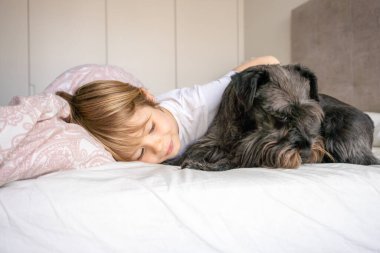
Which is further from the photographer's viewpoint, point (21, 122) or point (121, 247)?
point (21, 122)

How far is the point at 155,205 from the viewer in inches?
30.8

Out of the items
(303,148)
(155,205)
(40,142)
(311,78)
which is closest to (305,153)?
(303,148)

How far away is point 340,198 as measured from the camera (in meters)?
0.91

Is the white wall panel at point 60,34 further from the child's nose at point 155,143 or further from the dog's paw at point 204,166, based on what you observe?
the dog's paw at point 204,166

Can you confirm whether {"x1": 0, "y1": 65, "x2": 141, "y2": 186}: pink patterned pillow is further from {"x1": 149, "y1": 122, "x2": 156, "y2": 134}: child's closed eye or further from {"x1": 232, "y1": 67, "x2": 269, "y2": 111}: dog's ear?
{"x1": 232, "y1": 67, "x2": 269, "y2": 111}: dog's ear

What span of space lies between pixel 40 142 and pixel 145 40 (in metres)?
3.90

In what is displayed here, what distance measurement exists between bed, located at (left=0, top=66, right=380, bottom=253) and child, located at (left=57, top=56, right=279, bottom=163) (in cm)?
25

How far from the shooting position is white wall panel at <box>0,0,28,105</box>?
3998 mm

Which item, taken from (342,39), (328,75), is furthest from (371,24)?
(328,75)

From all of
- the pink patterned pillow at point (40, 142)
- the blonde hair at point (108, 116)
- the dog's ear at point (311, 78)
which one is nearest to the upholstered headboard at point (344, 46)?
the dog's ear at point (311, 78)

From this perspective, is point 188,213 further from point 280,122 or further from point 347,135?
point 347,135

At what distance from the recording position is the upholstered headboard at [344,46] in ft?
8.40

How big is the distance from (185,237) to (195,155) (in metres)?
0.78

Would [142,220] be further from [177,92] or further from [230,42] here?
[230,42]
